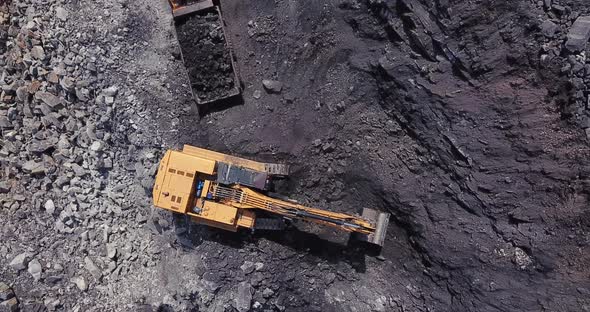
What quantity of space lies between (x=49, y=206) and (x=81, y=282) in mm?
2078

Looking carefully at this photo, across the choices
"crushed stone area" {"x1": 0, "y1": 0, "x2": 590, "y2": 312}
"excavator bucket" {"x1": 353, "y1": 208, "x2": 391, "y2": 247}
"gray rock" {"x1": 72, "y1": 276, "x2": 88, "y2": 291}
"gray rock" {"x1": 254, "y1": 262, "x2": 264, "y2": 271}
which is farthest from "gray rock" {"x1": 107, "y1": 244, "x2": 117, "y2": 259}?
"excavator bucket" {"x1": 353, "y1": 208, "x2": 391, "y2": 247}

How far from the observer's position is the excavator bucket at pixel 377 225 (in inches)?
423

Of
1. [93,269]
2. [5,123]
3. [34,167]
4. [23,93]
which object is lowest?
[93,269]

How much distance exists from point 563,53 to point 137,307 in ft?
36.5

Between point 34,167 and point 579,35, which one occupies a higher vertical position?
point 579,35

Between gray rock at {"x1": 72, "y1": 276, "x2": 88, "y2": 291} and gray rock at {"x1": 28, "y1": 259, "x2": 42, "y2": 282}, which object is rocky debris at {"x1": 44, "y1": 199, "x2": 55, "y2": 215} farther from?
gray rock at {"x1": 72, "y1": 276, "x2": 88, "y2": 291}

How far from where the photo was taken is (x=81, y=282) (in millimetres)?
11305

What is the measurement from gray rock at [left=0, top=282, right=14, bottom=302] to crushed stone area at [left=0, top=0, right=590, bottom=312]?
0.03 metres

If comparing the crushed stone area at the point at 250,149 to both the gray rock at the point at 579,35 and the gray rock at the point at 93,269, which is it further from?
the gray rock at the point at 579,35

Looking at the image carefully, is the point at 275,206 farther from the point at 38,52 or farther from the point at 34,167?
the point at 38,52

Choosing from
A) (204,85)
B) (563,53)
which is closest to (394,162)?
(563,53)

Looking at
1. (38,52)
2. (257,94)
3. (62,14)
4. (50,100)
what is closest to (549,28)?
(257,94)

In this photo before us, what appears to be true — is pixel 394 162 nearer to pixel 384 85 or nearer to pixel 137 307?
pixel 384 85

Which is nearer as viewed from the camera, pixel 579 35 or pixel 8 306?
pixel 579 35
